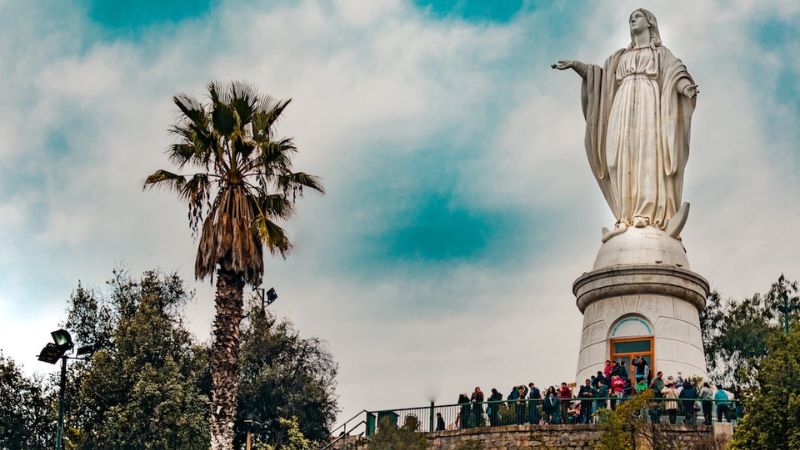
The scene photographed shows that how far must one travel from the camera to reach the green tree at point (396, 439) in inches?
1321

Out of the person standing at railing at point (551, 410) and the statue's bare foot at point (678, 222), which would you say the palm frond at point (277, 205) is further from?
the statue's bare foot at point (678, 222)

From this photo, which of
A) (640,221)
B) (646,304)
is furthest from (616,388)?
(640,221)

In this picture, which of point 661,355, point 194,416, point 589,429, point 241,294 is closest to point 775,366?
point 589,429

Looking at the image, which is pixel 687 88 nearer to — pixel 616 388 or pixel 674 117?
pixel 674 117

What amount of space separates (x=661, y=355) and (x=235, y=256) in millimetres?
11398

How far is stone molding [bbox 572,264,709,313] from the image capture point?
38.4m

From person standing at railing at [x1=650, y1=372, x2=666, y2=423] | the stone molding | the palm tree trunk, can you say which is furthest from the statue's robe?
Result: the palm tree trunk

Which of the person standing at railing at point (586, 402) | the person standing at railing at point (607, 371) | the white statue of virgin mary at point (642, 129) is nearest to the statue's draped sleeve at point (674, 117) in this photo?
the white statue of virgin mary at point (642, 129)

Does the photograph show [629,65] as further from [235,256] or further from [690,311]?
[235,256]

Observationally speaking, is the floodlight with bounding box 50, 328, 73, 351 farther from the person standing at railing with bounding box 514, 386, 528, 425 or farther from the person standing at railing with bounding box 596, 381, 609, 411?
the person standing at railing with bounding box 596, 381, 609, 411

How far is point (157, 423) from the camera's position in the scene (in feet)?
148

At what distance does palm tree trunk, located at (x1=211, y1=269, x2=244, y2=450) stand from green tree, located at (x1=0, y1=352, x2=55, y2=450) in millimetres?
15105

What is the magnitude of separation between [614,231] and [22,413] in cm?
1994

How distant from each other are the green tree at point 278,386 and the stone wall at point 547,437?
15.4m
